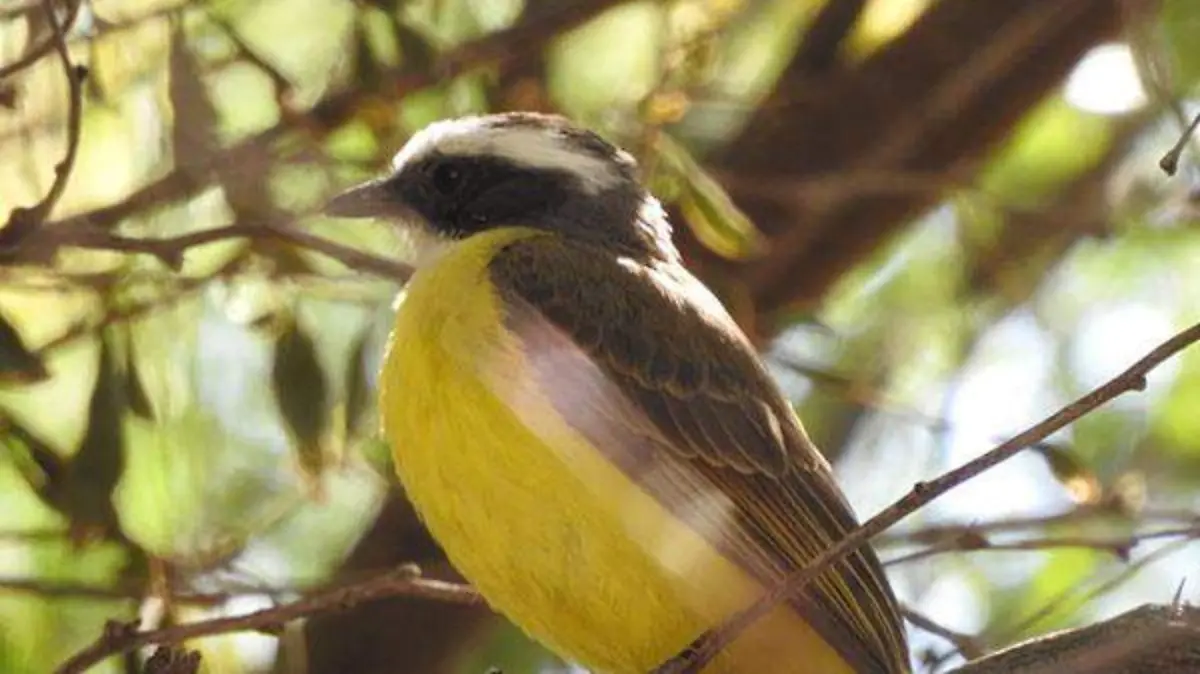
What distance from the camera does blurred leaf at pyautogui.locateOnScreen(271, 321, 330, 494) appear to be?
16.4 ft

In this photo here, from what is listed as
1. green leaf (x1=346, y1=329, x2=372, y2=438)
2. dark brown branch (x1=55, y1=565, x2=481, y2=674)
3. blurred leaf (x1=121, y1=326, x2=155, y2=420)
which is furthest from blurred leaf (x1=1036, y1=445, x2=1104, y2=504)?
blurred leaf (x1=121, y1=326, x2=155, y2=420)

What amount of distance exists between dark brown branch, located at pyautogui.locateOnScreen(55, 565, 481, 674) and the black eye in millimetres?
982

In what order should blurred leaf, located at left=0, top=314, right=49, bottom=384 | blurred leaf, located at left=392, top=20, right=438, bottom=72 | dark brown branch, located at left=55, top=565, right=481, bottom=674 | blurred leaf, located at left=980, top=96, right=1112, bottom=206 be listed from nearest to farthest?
dark brown branch, located at left=55, top=565, right=481, bottom=674 < blurred leaf, located at left=0, top=314, right=49, bottom=384 < blurred leaf, located at left=392, top=20, right=438, bottom=72 < blurred leaf, located at left=980, top=96, right=1112, bottom=206

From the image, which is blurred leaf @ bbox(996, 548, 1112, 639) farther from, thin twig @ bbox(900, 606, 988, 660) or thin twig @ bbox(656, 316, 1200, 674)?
thin twig @ bbox(656, 316, 1200, 674)

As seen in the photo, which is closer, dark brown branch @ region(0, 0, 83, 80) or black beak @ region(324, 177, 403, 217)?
dark brown branch @ region(0, 0, 83, 80)

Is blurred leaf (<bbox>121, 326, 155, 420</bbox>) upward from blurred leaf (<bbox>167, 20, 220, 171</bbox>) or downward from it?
downward

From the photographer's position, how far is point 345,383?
17.4 feet

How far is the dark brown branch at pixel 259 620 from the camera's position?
13.0 ft

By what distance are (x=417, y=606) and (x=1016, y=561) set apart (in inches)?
62.1

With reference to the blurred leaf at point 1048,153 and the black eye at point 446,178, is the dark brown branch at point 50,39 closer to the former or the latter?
the black eye at point 446,178

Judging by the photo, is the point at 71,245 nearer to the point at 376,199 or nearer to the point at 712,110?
the point at 376,199

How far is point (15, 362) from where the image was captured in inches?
179

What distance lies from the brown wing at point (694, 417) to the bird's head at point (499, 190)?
0.88ft

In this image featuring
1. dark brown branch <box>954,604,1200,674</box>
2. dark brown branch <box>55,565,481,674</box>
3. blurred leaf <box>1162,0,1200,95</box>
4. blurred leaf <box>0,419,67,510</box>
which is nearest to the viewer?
dark brown branch <box>954,604,1200,674</box>
